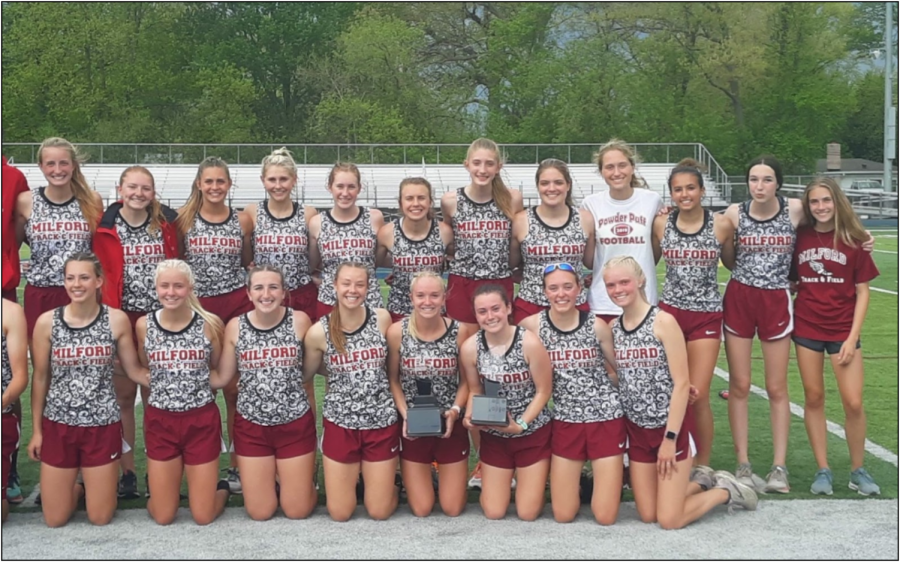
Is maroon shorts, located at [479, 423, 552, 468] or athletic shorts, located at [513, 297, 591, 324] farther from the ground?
athletic shorts, located at [513, 297, 591, 324]

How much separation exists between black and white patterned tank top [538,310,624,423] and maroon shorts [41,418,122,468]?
1.94m

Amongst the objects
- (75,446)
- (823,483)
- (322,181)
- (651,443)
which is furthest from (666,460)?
(322,181)

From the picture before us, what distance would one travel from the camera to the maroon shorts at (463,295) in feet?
16.8

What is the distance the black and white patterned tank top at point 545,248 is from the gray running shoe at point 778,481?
1.32 meters

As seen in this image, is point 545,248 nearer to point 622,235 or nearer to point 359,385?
point 622,235

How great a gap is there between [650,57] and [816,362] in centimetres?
2656

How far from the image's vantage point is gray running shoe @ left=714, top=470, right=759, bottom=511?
Answer: 4.33m

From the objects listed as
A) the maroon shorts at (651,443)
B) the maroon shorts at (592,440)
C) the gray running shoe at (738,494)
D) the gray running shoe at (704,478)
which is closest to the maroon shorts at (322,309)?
the maroon shorts at (592,440)

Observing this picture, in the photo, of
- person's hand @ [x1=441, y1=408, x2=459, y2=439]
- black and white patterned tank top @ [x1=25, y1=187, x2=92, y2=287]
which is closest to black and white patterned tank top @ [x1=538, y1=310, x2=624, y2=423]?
person's hand @ [x1=441, y1=408, x2=459, y2=439]

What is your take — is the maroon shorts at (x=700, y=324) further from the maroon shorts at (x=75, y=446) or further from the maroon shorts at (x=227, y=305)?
the maroon shorts at (x=75, y=446)

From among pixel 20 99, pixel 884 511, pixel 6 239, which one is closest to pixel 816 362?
pixel 884 511

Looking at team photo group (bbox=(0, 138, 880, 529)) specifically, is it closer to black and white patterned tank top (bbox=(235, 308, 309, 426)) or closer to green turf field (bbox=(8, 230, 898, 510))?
black and white patterned tank top (bbox=(235, 308, 309, 426))

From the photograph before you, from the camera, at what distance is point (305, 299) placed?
5.14 metres

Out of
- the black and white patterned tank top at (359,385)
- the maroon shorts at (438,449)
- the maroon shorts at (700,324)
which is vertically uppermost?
the maroon shorts at (700,324)
